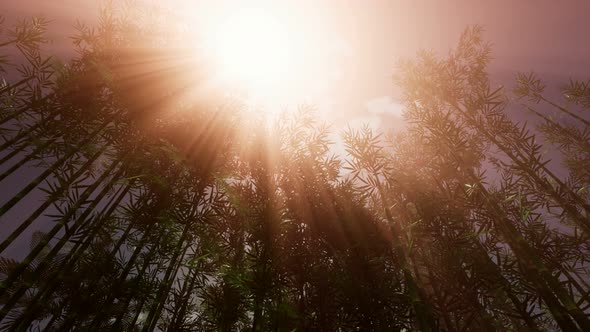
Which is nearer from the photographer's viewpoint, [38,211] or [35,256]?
[35,256]

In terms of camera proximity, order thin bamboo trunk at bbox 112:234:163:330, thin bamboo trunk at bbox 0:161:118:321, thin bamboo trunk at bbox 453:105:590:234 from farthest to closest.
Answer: thin bamboo trunk at bbox 453:105:590:234 → thin bamboo trunk at bbox 112:234:163:330 → thin bamboo trunk at bbox 0:161:118:321

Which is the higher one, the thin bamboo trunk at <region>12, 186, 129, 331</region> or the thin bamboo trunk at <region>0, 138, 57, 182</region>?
the thin bamboo trunk at <region>0, 138, 57, 182</region>

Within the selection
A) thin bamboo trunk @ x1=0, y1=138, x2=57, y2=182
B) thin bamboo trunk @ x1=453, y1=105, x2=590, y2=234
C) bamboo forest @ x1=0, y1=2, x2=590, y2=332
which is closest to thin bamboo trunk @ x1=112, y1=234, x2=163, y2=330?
bamboo forest @ x1=0, y1=2, x2=590, y2=332

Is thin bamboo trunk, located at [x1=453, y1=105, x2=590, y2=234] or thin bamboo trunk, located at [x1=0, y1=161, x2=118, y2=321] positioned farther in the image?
thin bamboo trunk, located at [x1=453, y1=105, x2=590, y2=234]

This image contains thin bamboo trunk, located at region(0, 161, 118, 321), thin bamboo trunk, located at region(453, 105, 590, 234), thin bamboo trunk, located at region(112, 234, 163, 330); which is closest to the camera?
thin bamboo trunk, located at region(0, 161, 118, 321)

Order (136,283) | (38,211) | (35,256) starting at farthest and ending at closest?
(136,283) → (38,211) → (35,256)

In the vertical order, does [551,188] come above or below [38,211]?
above

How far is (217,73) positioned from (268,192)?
15.3 ft

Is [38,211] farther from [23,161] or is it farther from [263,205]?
[263,205]

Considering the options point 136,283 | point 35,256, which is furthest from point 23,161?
point 136,283

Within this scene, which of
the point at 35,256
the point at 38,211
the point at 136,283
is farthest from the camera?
the point at 136,283

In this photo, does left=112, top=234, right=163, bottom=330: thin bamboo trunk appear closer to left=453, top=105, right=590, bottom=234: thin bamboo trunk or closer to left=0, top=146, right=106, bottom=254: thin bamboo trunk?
left=0, top=146, right=106, bottom=254: thin bamboo trunk

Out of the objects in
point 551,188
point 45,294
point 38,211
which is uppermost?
point 551,188

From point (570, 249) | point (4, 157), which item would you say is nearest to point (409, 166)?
point (570, 249)
